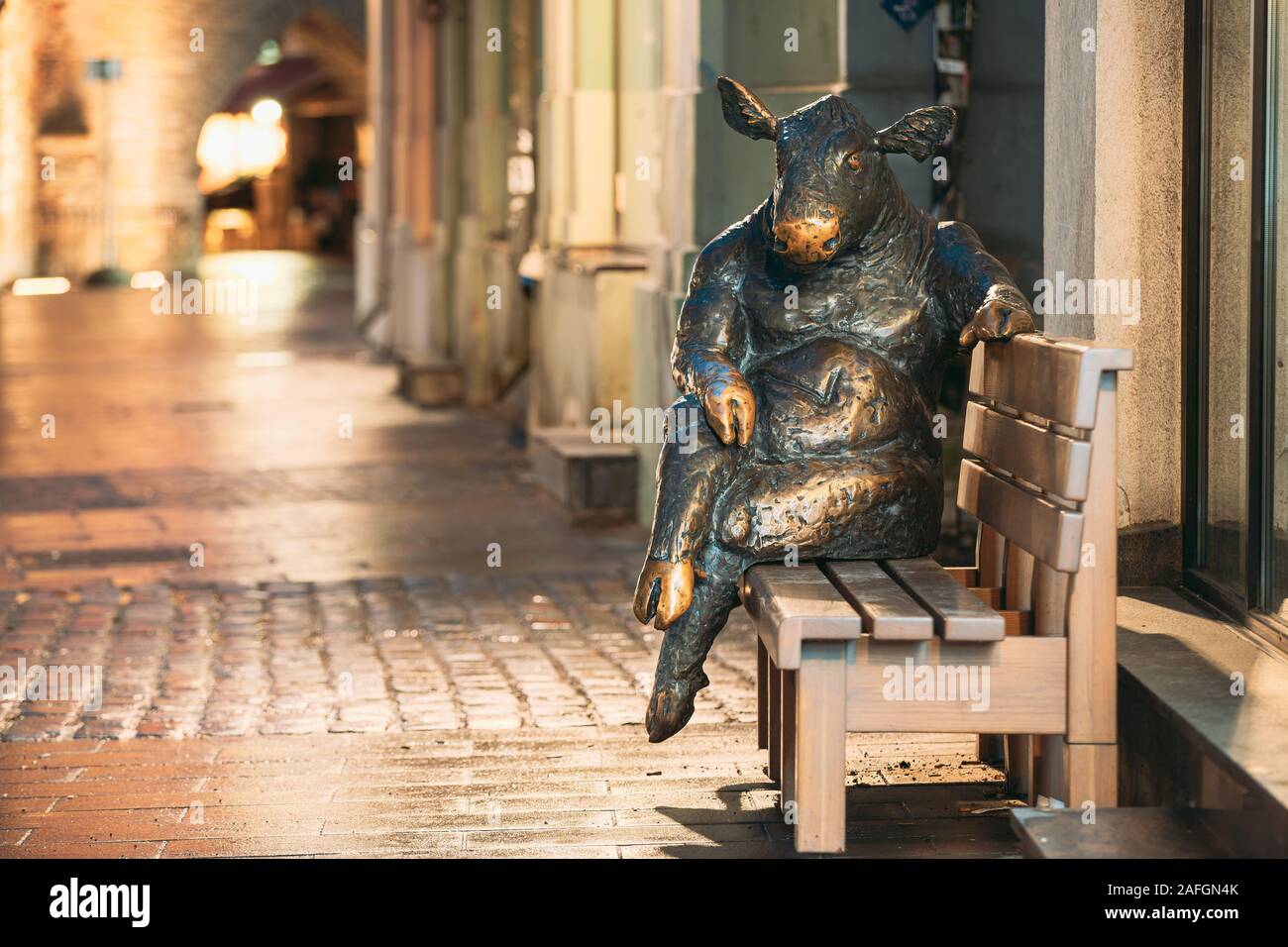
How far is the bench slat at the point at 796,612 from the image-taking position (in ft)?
14.0

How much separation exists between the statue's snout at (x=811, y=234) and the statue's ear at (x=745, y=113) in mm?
321

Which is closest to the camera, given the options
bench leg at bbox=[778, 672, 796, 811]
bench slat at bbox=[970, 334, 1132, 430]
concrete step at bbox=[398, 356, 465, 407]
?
bench slat at bbox=[970, 334, 1132, 430]

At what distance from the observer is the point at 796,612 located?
4309mm

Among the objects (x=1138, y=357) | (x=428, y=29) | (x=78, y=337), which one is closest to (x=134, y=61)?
(x=78, y=337)

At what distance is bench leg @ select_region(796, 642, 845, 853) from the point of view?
171 inches

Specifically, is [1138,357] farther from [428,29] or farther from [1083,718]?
[428,29]

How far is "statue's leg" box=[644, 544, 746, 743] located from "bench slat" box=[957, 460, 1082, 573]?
1.99ft

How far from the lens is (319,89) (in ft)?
159

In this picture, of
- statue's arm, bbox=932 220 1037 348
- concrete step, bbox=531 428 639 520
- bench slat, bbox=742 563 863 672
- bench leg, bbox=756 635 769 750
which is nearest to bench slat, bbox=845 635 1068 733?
bench slat, bbox=742 563 863 672

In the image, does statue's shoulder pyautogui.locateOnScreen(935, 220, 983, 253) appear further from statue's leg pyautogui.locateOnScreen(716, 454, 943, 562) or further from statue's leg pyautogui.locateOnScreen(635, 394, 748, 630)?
statue's leg pyautogui.locateOnScreen(635, 394, 748, 630)

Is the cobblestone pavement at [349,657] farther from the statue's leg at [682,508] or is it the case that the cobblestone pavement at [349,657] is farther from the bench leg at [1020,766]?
the statue's leg at [682,508]

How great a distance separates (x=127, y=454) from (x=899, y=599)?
9359 mm

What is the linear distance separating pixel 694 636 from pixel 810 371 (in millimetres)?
673

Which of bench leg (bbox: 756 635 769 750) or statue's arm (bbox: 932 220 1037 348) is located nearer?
statue's arm (bbox: 932 220 1037 348)
